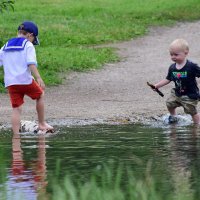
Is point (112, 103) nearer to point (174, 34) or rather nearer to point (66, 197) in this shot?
point (66, 197)

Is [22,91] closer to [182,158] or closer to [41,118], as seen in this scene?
[41,118]

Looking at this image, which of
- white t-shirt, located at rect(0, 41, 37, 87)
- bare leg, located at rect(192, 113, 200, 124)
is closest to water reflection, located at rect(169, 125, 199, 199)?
bare leg, located at rect(192, 113, 200, 124)

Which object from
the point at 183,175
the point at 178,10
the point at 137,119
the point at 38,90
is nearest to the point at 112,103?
the point at 137,119

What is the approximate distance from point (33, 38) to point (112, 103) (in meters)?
2.99

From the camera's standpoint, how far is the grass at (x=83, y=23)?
55.9ft

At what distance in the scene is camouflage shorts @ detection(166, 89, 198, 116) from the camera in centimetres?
1101

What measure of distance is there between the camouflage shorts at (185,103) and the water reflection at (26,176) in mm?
2922

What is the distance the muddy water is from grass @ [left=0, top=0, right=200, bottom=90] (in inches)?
207

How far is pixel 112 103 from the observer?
13.0 meters

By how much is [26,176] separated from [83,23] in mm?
16823

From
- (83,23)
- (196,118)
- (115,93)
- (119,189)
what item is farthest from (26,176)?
(83,23)

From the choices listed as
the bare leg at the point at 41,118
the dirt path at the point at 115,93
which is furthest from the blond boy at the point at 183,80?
the bare leg at the point at 41,118

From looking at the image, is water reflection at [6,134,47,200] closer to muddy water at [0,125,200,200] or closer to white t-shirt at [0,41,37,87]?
muddy water at [0,125,200,200]

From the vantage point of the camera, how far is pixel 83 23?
23359mm
